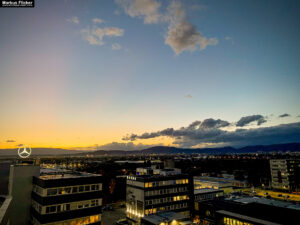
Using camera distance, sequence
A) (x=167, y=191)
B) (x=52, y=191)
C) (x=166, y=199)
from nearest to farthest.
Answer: (x=52, y=191)
(x=166, y=199)
(x=167, y=191)

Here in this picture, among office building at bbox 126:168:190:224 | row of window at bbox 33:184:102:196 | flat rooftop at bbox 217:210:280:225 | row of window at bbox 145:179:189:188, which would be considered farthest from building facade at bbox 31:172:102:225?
flat rooftop at bbox 217:210:280:225

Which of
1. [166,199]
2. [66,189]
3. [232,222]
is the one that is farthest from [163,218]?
[66,189]

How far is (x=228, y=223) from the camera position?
217ft

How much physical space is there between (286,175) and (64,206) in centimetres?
18066

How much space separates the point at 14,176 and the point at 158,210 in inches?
2170

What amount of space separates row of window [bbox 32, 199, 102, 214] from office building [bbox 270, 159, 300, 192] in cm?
16114

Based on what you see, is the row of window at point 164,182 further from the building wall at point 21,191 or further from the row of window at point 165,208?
the building wall at point 21,191

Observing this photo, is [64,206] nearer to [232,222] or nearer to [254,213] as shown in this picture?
[232,222]

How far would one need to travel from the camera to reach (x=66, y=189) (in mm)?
50031

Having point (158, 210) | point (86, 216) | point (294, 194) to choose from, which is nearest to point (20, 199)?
point (86, 216)

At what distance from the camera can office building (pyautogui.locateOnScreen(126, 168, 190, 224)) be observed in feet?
272

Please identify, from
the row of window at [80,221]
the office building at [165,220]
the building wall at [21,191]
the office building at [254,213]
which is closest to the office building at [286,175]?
the office building at [254,213]

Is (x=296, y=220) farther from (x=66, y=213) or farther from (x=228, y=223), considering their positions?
(x=66, y=213)

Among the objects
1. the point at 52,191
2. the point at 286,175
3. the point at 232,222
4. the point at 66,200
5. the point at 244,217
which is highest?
the point at 52,191
